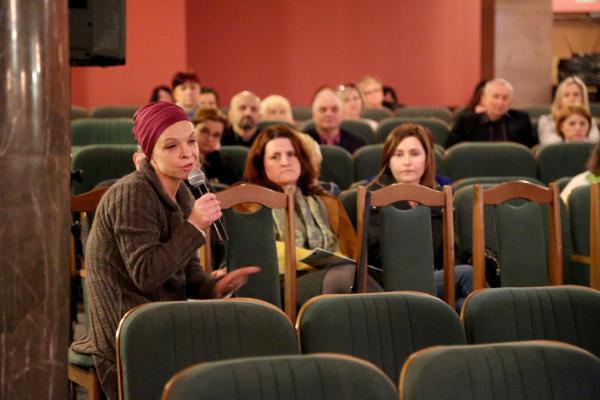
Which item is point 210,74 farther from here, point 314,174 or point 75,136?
point 314,174

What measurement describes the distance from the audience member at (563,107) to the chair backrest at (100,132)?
2.59m

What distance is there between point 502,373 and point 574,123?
4.75 m

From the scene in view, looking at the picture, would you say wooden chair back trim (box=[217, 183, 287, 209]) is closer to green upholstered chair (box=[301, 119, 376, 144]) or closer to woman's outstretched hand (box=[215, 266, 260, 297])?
woman's outstretched hand (box=[215, 266, 260, 297])

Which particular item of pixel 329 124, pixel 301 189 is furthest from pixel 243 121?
pixel 301 189

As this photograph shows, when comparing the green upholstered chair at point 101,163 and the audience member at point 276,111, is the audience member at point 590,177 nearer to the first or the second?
the green upholstered chair at point 101,163

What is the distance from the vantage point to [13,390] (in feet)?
7.33

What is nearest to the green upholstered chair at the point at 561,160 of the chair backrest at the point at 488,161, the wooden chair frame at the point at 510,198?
the chair backrest at the point at 488,161

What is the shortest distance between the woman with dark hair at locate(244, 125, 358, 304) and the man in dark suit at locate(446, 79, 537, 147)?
301 centimetres

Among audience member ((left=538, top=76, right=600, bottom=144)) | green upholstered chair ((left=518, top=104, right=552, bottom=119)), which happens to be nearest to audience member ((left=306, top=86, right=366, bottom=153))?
audience member ((left=538, top=76, right=600, bottom=144))

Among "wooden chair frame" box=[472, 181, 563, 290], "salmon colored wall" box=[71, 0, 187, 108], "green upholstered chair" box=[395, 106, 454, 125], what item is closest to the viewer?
"wooden chair frame" box=[472, 181, 563, 290]

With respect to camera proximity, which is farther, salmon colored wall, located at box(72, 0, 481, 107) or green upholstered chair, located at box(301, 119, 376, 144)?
salmon colored wall, located at box(72, 0, 481, 107)

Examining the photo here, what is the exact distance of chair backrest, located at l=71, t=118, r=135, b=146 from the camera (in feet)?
22.6

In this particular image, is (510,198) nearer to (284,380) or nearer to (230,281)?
(230,281)

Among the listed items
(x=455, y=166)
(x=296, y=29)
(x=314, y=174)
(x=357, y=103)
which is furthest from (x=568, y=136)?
(x=296, y=29)
